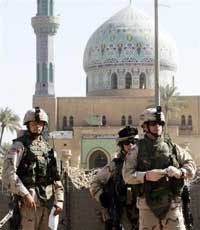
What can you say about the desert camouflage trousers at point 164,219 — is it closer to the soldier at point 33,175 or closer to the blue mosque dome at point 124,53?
the soldier at point 33,175

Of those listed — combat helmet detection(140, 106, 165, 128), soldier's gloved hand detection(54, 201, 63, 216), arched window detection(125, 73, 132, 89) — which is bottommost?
soldier's gloved hand detection(54, 201, 63, 216)

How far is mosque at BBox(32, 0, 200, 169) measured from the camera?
53.2 m

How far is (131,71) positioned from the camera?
55.8 metres

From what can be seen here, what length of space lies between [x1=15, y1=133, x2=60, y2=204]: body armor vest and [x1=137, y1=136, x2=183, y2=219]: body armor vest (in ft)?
2.95

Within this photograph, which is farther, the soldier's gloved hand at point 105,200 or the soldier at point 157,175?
the soldier's gloved hand at point 105,200

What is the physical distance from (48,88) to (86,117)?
Answer: 4662mm

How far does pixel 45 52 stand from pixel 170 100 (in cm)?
1026

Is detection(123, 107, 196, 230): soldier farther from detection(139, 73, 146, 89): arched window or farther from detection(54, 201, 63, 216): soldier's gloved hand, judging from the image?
detection(139, 73, 146, 89): arched window

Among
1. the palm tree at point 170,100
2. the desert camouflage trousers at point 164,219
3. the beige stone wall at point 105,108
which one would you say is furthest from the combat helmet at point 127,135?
the beige stone wall at point 105,108

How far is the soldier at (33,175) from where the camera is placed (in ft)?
21.4

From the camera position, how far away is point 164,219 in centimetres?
591

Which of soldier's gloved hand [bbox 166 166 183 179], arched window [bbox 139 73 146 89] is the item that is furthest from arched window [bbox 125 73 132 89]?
soldier's gloved hand [bbox 166 166 183 179]

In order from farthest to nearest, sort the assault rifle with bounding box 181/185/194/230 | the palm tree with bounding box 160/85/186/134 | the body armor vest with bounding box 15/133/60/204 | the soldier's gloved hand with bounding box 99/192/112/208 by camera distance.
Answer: the palm tree with bounding box 160/85/186/134, the soldier's gloved hand with bounding box 99/192/112/208, the body armor vest with bounding box 15/133/60/204, the assault rifle with bounding box 181/185/194/230

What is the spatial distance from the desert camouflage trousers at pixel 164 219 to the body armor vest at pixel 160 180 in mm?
33
